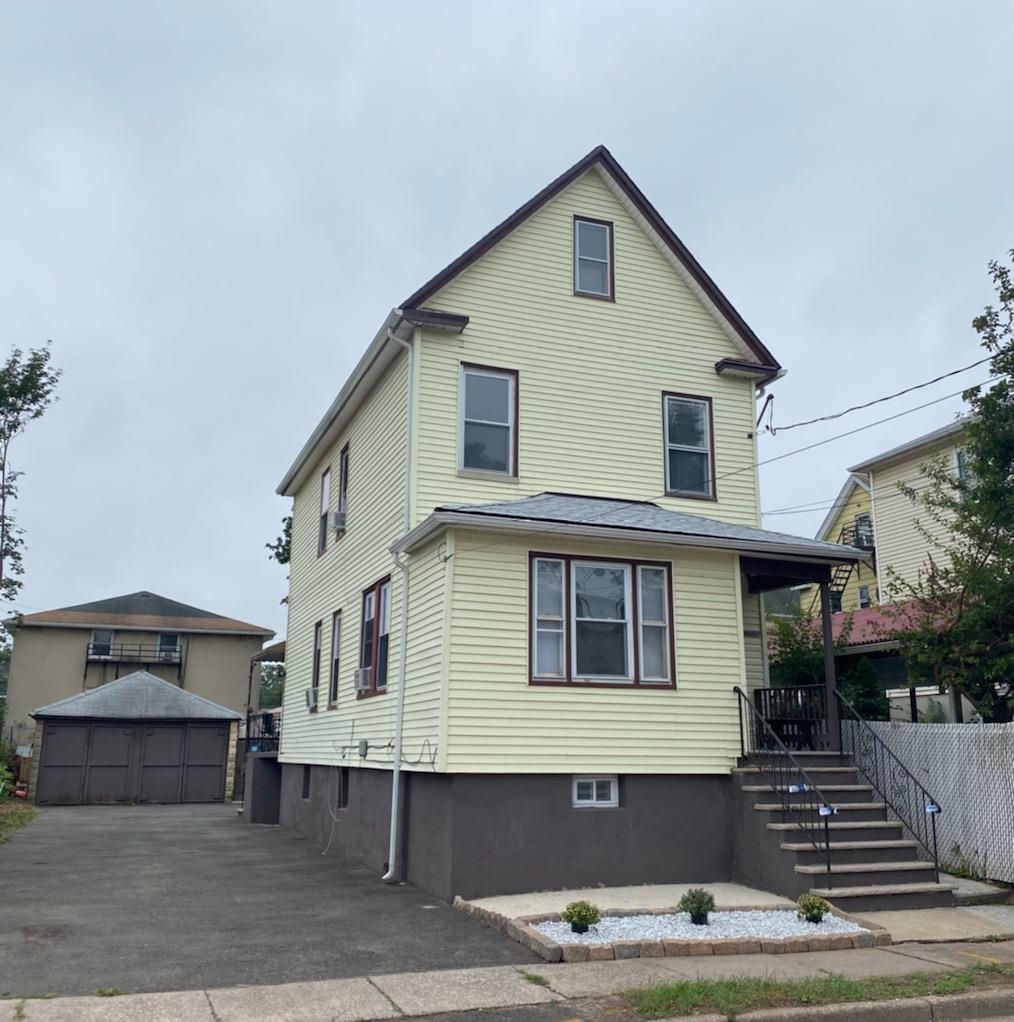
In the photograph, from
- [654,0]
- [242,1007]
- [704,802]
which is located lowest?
[242,1007]

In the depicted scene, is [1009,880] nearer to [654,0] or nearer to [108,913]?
[108,913]

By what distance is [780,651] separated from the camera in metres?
17.0

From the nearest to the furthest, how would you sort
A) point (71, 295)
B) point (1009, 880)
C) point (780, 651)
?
point (1009, 880)
point (780, 651)
point (71, 295)

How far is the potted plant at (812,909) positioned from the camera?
373 inches

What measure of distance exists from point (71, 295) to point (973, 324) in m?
28.1

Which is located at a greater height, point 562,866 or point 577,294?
point 577,294

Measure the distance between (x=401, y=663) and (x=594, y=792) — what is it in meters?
3.01

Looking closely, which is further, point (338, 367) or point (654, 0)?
point (338, 367)

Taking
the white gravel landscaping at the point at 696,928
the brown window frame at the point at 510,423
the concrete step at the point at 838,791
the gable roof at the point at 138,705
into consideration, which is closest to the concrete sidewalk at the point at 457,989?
the white gravel landscaping at the point at 696,928

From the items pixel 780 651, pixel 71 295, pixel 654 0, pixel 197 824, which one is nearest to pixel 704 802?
pixel 780 651

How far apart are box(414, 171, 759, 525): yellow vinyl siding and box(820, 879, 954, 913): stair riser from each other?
613 cm

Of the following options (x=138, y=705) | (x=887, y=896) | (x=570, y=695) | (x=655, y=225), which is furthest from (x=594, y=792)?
(x=138, y=705)

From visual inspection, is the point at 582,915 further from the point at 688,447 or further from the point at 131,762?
the point at 131,762

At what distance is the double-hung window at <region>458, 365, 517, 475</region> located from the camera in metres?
14.0
